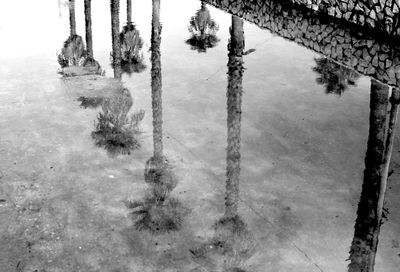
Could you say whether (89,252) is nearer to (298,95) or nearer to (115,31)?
(115,31)

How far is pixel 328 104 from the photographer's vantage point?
17.0m

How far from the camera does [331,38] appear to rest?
6.07 feet

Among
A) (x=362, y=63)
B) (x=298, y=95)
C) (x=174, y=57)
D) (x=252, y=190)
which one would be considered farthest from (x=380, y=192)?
(x=174, y=57)

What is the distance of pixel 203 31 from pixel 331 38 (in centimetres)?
2122

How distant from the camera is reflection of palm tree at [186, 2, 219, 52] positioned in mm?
22547

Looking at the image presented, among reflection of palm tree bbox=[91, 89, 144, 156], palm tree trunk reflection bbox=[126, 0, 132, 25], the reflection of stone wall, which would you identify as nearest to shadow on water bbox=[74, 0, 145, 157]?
reflection of palm tree bbox=[91, 89, 144, 156]

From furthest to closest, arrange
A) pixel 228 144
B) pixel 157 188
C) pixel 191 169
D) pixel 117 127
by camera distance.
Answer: pixel 117 127
pixel 191 169
pixel 157 188
pixel 228 144

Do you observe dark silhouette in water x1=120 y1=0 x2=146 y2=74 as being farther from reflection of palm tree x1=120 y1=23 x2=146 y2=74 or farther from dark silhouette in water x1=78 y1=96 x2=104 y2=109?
dark silhouette in water x1=78 y1=96 x2=104 y2=109

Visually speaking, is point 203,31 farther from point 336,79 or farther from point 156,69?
point 156,69

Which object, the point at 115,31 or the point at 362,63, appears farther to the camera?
the point at 115,31

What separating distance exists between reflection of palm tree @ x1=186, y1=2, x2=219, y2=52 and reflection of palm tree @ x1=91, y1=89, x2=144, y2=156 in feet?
24.2

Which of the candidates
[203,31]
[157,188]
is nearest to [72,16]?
[203,31]

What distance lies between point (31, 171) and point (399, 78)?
12.8 m

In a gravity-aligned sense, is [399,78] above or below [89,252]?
above
